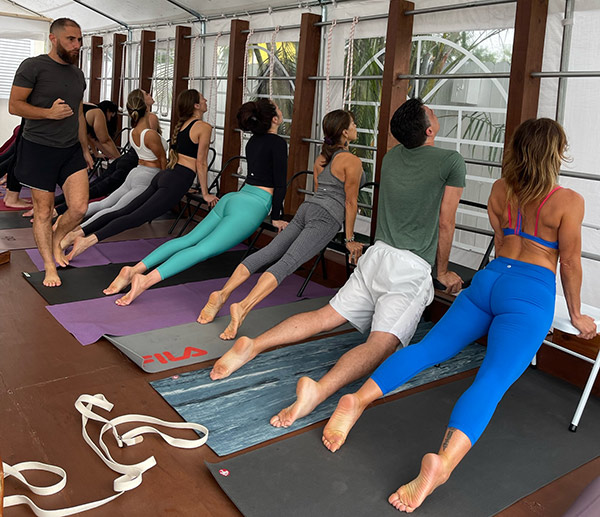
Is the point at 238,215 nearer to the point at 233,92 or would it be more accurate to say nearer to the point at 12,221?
the point at 233,92

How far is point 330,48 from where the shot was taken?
499 centimetres

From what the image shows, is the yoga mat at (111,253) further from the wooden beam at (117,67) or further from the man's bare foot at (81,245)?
the wooden beam at (117,67)

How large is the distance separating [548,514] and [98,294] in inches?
116

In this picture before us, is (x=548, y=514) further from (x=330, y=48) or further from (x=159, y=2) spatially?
(x=159, y=2)

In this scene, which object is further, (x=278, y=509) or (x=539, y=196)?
(x=539, y=196)

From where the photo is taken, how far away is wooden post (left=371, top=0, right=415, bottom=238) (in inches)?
164

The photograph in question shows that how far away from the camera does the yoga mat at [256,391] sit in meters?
2.39

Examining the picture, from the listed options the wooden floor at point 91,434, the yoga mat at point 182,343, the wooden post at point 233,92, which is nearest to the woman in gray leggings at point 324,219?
the yoga mat at point 182,343

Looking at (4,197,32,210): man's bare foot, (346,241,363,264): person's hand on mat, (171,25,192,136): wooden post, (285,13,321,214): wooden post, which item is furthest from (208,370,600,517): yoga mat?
(171,25,192,136): wooden post

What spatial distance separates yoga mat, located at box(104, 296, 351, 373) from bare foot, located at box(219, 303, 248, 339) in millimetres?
39

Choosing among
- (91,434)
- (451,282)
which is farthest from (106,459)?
(451,282)

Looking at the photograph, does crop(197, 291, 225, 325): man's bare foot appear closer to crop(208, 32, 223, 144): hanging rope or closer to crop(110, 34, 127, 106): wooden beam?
crop(208, 32, 223, 144): hanging rope

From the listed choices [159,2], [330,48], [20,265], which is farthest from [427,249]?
[159,2]

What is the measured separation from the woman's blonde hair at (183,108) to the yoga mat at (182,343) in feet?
6.14
